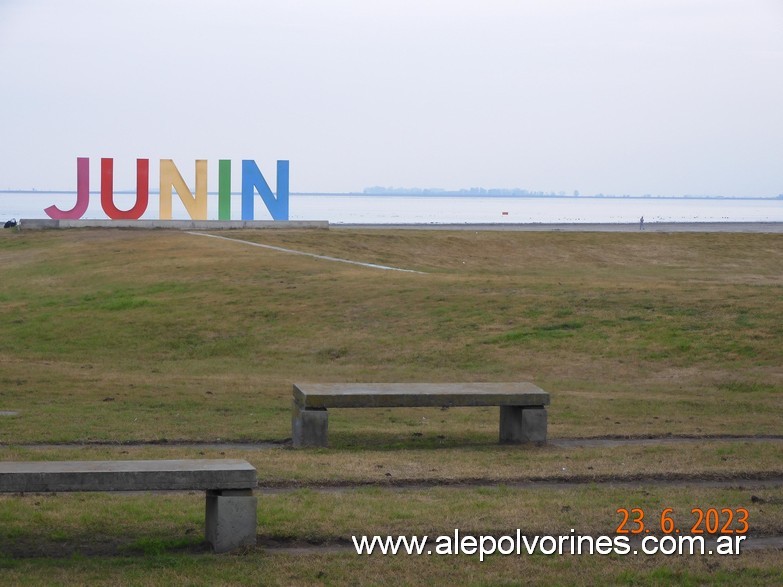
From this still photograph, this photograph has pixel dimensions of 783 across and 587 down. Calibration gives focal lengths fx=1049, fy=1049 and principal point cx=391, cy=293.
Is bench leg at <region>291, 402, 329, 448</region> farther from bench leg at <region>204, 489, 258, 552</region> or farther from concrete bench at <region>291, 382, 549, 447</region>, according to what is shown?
bench leg at <region>204, 489, 258, 552</region>

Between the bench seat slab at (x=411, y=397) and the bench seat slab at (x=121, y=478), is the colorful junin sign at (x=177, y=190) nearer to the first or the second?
the bench seat slab at (x=411, y=397)

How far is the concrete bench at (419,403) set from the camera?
1016 cm

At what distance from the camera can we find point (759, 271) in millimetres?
33969

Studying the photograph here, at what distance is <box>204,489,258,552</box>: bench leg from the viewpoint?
6.48m

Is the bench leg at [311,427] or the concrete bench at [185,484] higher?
the concrete bench at [185,484]

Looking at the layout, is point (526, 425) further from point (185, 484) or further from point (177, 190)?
point (177, 190)

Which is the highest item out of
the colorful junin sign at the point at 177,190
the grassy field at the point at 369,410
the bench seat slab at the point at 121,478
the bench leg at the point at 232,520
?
the colorful junin sign at the point at 177,190

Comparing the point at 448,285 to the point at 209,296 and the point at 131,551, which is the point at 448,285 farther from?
the point at 131,551

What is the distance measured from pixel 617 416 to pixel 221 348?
8786 millimetres

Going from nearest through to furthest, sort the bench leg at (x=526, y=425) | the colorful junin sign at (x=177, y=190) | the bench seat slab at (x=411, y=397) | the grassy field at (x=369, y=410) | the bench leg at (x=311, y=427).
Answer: the grassy field at (x=369, y=410) → the bench leg at (x=311, y=427) → the bench seat slab at (x=411, y=397) → the bench leg at (x=526, y=425) → the colorful junin sign at (x=177, y=190)

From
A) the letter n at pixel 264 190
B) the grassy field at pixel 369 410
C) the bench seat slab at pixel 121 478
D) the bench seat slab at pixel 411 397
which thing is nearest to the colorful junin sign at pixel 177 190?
the letter n at pixel 264 190

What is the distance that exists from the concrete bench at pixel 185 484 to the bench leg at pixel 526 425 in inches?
172

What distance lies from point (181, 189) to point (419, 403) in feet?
108

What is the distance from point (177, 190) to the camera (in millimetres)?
41969
